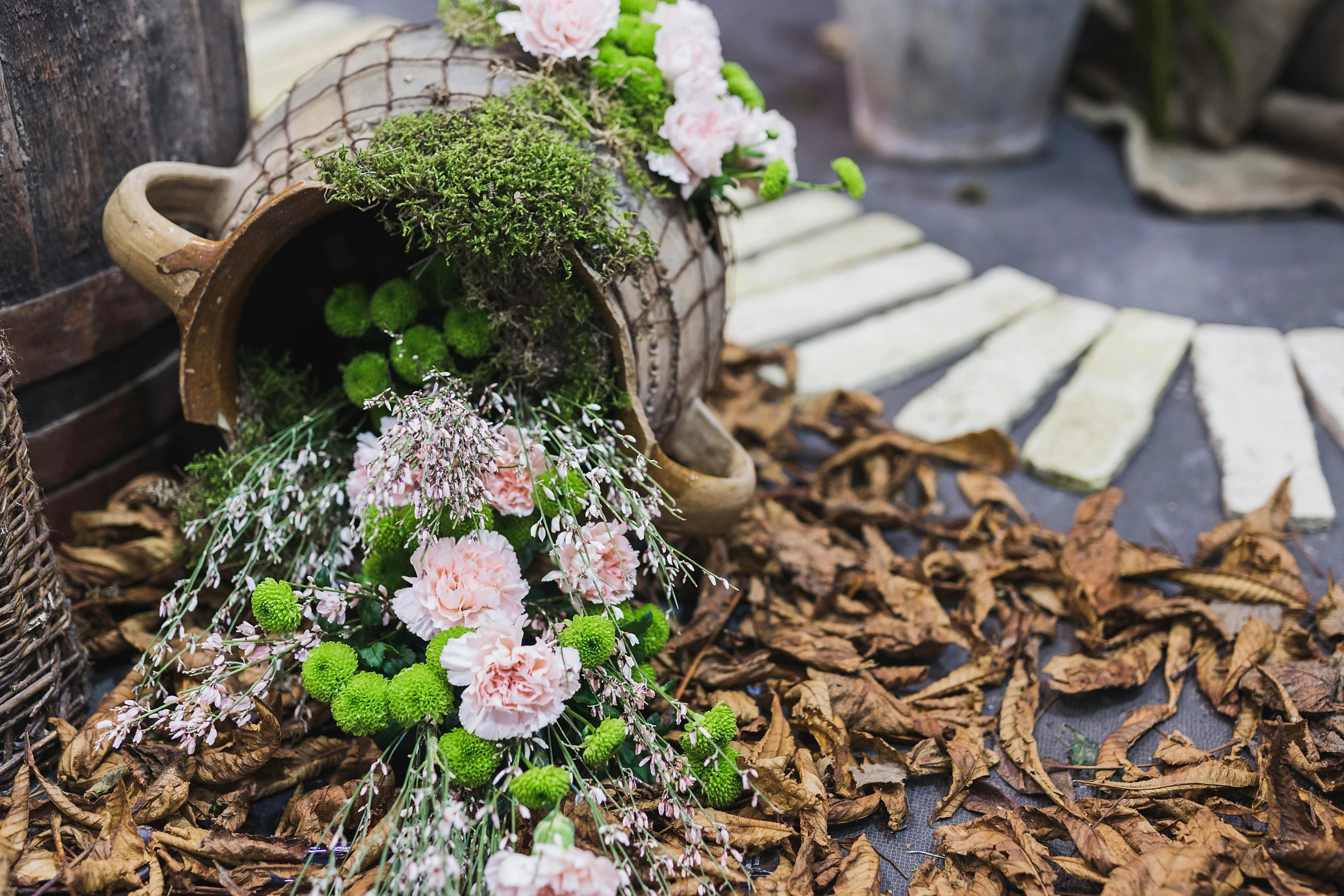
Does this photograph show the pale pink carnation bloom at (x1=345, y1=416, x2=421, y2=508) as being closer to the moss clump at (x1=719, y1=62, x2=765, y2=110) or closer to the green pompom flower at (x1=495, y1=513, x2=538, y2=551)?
the green pompom flower at (x1=495, y1=513, x2=538, y2=551)

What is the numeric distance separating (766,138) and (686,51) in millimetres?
191

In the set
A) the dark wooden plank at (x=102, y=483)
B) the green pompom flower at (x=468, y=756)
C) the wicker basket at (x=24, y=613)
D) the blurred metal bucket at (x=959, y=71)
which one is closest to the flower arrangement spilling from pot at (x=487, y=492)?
the green pompom flower at (x=468, y=756)

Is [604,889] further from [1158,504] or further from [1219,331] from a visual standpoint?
[1219,331]

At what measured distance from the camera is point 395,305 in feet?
4.57

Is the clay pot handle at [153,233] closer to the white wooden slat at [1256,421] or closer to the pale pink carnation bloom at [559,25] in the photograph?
the pale pink carnation bloom at [559,25]

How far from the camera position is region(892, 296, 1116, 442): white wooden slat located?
6.85 ft

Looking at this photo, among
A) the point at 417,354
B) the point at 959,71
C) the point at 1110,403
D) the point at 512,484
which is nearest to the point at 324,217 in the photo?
the point at 417,354

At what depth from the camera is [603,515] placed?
50.3 inches

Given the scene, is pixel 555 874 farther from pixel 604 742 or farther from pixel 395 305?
pixel 395 305

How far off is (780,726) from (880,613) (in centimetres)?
31

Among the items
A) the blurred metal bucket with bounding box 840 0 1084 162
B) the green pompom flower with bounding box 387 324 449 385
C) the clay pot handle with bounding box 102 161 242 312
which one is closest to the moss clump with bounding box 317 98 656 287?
the green pompom flower with bounding box 387 324 449 385

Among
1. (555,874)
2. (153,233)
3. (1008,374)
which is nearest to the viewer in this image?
(555,874)

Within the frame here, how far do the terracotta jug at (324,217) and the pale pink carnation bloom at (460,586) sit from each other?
0.25 metres

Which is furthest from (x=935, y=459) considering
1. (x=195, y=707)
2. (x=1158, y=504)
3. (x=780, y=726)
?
(x=195, y=707)
